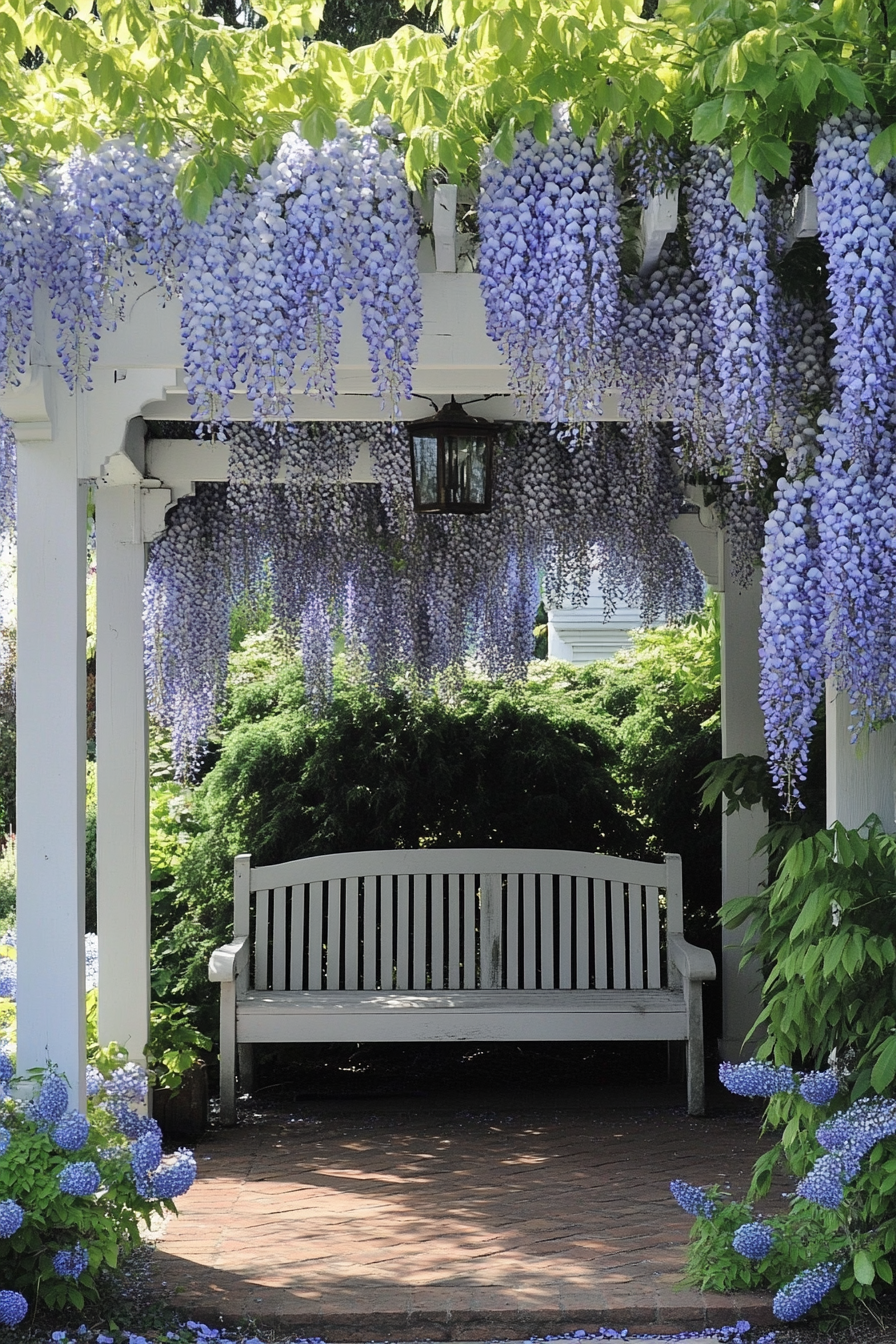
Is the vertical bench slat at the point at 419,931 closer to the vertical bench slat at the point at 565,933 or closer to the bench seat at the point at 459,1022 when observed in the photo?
the bench seat at the point at 459,1022

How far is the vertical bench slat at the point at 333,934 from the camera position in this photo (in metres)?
5.51

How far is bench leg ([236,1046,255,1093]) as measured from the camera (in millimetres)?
5551

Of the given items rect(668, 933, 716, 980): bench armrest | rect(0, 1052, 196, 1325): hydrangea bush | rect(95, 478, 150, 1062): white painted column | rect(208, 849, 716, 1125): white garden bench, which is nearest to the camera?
rect(0, 1052, 196, 1325): hydrangea bush

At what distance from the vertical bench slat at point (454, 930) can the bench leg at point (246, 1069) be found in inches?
33.9

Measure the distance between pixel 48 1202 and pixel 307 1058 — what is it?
10.8ft

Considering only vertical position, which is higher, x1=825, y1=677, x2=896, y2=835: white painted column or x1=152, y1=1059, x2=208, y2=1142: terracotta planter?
x1=825, y1=677, x2=896, y2=835: white painted column

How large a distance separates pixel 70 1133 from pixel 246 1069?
2.80 m

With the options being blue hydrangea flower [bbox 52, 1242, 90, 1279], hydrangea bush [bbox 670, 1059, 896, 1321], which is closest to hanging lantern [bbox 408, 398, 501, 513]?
hydrangea bush [bbox 670, 1059, 896, 1321]

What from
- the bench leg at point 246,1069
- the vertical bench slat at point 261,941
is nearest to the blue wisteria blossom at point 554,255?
the vertical bench slat at point 261,941

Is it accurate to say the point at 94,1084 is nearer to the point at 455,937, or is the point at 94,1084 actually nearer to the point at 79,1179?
the point at 79,1179

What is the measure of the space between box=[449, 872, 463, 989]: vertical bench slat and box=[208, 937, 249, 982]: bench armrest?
83cm

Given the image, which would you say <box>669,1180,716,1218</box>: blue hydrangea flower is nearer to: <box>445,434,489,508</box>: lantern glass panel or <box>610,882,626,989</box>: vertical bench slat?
<box>445,434,489,508</box>: lantern glass panel

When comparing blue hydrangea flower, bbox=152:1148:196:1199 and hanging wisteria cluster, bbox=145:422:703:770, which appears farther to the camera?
hanging wisteria cluster, bbox=145:422:703:770

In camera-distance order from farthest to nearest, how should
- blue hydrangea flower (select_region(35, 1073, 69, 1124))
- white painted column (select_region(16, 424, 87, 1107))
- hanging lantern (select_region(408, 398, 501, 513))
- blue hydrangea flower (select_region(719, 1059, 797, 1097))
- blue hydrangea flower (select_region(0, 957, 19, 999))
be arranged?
hanging lantern (select_region(408, 398, 501, 513))
blue hydrangea flower (select_region(0, 957, 19, 999))
white painted column (select_region(16, 424, 87, 1107))
blue hydrangea flower (select_region(719, 1059, 797, 1097))
blue hydrangea flower (select_region(35, 1073, 69, 1124))
